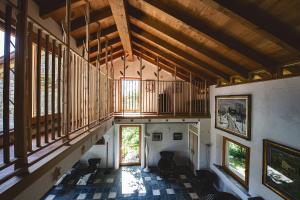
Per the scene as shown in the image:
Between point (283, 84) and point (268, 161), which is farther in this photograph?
point (268, 161)

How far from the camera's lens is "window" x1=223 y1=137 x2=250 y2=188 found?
403 cm

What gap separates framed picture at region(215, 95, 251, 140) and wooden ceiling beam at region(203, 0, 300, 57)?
1630 mm

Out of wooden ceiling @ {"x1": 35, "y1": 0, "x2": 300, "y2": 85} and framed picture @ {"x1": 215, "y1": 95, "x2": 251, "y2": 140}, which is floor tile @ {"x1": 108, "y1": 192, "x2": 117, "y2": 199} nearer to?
framed picture @ {"x1": 215, "y1": 95, "x2": 251, "y2": 140}

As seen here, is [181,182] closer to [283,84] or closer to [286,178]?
[286,178]

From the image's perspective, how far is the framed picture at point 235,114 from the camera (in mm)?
3795

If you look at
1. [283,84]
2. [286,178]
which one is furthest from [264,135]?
[283,84]

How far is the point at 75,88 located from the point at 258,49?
10.2 feet

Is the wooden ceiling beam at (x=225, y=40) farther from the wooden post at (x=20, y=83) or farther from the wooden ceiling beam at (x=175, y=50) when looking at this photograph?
the wooden post at (x=20, y=83)

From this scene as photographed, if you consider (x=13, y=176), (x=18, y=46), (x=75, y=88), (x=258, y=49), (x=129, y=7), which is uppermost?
(x=129, y=7)

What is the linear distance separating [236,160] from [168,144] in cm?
348

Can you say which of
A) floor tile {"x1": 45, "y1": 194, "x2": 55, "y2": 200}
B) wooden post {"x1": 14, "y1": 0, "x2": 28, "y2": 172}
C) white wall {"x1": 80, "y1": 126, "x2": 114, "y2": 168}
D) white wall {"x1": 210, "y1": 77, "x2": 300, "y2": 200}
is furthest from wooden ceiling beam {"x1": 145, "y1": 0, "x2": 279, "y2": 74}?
floor tile {"x1": 45, "y1": 194, "x2": 55, "y2": 200}

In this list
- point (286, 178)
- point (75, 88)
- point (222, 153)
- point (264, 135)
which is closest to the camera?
point (75, 88)

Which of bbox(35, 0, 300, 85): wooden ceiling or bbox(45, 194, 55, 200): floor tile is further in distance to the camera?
bbox(45, 194, 55, 200): floor tile

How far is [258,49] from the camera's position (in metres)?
3.01
